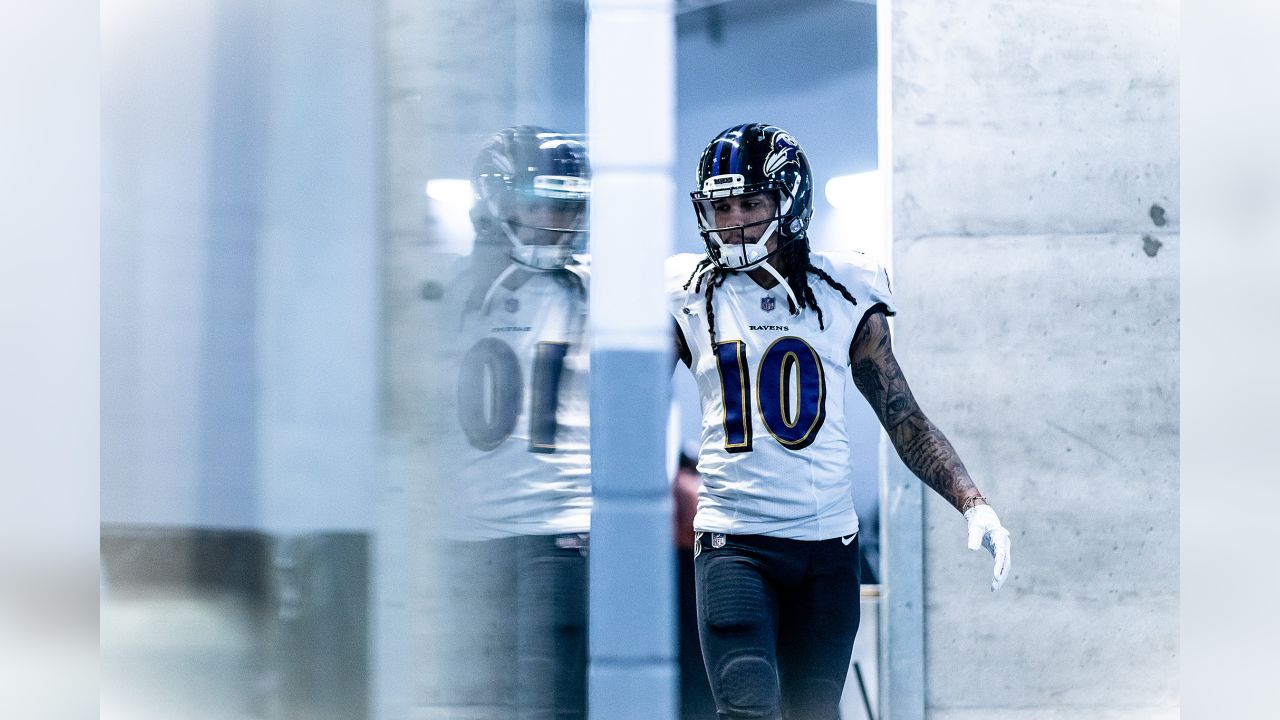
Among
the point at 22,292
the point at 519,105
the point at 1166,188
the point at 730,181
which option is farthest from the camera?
the point at 1166,188

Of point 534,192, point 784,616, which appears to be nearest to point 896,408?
point 784,616

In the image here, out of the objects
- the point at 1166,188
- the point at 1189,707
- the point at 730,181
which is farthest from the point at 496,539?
the point at 1166,188

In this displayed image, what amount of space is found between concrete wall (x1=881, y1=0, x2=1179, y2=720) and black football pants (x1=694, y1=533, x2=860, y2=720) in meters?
0.44

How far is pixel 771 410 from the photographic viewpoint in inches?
85.0

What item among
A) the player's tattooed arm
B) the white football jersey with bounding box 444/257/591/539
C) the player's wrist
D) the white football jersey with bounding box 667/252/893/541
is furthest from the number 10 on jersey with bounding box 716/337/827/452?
the white football jersey with bounding box 444/257/591/539

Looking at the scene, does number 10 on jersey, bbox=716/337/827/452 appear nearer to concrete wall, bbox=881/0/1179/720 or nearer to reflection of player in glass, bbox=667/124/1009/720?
reflection of player in glass, bbox=667/124/1009/720

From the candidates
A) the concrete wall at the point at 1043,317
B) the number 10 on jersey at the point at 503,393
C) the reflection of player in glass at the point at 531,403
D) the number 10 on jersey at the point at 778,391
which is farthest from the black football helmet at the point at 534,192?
the concrete wall at the point at 1043,317

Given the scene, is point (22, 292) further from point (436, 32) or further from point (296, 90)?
point (436, 32)

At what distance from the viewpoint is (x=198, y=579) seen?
117cm

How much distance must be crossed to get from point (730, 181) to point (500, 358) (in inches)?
41.7

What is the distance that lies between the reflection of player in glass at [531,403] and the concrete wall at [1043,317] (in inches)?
50.8

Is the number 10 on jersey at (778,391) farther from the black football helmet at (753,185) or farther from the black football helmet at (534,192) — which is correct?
the black football helmet at (534,192)

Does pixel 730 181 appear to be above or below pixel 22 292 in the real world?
above

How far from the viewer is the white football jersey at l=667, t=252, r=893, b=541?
2.14 metres
